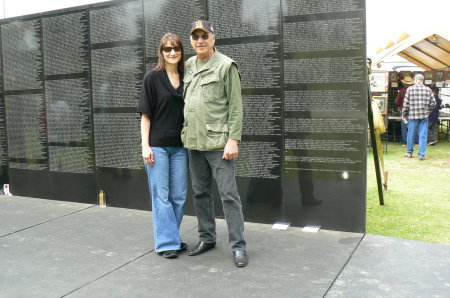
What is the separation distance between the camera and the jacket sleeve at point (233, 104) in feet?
12.0

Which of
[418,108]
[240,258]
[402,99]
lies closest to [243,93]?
[240,258]

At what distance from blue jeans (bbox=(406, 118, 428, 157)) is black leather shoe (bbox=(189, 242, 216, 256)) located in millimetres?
7108

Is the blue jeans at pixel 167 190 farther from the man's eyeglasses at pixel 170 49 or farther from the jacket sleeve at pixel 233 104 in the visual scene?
the man's eyeglasses at pixel 170 49

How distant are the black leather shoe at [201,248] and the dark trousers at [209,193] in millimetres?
37

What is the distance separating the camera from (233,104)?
3658mm

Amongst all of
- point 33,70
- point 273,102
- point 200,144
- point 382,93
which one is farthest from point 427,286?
point 382,93

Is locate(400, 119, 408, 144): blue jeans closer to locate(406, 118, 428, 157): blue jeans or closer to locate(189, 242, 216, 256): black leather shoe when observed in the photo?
locate(406, 118, 428, 157): blue jeans

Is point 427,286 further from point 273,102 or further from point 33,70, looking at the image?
point 33,70

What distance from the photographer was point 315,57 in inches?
178

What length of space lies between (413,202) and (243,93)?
9.25 ft

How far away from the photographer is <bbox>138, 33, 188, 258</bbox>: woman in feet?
12.7

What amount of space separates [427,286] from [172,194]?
6.89ft

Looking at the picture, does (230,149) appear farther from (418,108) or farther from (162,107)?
(418,108)

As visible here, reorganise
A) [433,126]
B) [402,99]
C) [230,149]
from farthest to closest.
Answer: [433,126]
[402,99]
[230,149]
